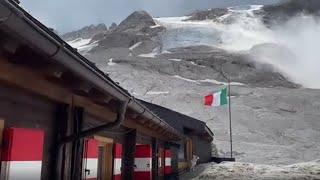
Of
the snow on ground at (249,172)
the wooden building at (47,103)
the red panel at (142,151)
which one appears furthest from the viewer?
the snow on ground at (249,172)

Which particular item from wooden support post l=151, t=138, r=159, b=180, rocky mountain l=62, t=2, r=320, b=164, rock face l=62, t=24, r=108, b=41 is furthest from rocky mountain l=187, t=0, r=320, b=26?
wooden support post l=151, t=138, r=159, b=180

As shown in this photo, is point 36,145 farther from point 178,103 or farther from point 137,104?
point 178,103

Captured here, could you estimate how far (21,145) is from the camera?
5.37 m

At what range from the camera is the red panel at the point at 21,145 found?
521 centimetres

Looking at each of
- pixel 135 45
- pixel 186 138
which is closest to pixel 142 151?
pixel 186 138

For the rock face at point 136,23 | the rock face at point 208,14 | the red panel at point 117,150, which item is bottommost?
the red panel at point 117,150

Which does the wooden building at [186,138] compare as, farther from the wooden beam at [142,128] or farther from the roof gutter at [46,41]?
the roof gutter at [46,41]

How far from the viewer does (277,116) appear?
46719mm

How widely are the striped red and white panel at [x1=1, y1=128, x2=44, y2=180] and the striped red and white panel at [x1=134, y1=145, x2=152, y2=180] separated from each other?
747 cm

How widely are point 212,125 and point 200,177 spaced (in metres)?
21.8

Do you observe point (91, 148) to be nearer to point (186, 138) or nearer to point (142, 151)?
point (142, 151)

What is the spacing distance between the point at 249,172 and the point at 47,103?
57.6ft

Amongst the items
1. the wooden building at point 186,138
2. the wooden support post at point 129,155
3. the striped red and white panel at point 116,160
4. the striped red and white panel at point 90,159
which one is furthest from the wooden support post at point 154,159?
the striped red and white panel at point 90,159

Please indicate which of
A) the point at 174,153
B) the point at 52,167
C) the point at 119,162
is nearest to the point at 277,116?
the point at 174,153
